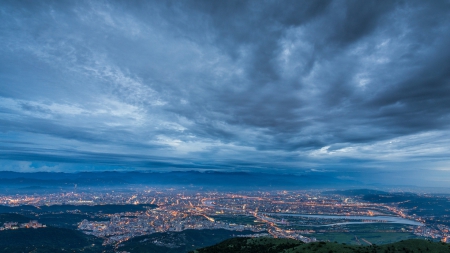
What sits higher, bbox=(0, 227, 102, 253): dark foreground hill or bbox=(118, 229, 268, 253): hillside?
bbox=(118, 229, 268, 253): hillside

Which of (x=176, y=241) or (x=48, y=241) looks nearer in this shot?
(x=48, y=241)

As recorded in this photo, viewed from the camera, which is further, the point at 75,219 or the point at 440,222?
the point at 75,219

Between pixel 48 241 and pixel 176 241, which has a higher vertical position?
pixel 176 241

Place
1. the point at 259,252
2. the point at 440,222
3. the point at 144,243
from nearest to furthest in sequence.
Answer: the point at 259,252, the point at 144,243, the point at 440,222

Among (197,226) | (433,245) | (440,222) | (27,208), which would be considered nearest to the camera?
(433,245)

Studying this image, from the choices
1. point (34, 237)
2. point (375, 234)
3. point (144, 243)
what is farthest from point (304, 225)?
point (34, 237)

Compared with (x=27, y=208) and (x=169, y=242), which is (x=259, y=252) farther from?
(x=27, y=208)

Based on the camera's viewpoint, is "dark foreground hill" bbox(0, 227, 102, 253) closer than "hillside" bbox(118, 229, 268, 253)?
A: Yes

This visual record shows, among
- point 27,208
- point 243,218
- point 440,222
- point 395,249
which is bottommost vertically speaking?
point 27,208

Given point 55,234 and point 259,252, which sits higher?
point 259,252

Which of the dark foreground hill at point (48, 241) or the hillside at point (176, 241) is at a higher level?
the hillside at point (176, 241)

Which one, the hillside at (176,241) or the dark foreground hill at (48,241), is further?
the hillside at (176,241)
